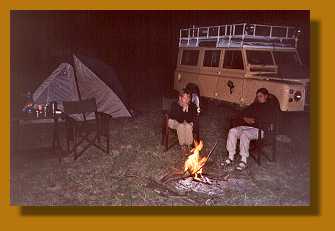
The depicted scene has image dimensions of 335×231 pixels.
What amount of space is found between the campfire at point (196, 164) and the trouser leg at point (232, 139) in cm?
44

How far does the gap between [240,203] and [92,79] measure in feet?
14.1

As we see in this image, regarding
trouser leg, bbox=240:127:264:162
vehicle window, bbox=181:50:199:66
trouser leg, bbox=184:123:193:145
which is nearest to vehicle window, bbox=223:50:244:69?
vehicle window, bbox=181:50:199:66

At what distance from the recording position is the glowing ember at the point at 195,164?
6844 millimetres

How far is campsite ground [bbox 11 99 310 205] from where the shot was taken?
618 centimetres

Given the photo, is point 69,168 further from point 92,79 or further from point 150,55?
point 150,55

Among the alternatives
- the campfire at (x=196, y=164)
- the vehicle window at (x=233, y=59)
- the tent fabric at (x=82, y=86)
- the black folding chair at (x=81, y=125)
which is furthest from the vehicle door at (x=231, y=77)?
the black folding chair at (x=81, y=125)

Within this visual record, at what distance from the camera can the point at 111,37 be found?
7.89 meters

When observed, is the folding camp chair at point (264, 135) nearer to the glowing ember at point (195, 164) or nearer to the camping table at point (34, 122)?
the glowing ember at point (195, 164)

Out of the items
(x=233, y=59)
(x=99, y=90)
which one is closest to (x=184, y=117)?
(x=233, y=59)

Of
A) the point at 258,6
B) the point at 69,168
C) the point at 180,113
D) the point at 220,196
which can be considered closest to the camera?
the point at 258,6

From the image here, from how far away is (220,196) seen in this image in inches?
248

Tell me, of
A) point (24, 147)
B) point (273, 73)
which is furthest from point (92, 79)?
point (273, 73)

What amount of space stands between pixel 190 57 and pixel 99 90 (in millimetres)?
2464

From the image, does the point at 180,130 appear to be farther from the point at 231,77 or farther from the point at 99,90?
the point at 99,90
